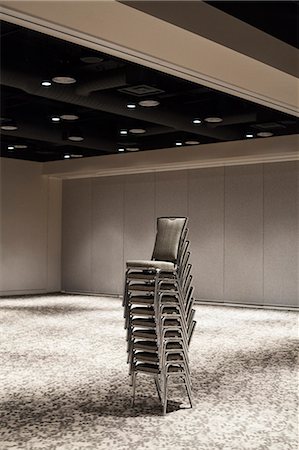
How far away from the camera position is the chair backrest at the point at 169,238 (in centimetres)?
563

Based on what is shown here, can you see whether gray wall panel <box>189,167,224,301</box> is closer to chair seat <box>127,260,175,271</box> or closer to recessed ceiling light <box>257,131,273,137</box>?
recessed ceiling light <box>257,131,273,137</box>

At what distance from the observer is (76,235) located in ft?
57.7

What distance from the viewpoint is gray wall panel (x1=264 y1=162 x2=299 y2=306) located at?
1366 cm

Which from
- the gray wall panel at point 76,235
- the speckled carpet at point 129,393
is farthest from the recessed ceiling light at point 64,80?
the gray wall panel at point 76,235

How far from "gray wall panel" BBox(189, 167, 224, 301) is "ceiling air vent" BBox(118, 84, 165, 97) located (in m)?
5.21

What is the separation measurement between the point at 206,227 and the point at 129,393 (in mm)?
9211

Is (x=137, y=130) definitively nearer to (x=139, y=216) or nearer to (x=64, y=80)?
(x=139, y=216)

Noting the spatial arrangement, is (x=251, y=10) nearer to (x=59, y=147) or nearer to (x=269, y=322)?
(x=269, y=322)

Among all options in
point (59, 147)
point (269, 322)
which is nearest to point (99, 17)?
point (269, 322)

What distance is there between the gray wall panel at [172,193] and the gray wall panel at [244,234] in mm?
1178

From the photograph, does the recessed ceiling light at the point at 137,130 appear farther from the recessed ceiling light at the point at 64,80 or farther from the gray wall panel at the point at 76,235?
the gray wall panel at the point at 76,235

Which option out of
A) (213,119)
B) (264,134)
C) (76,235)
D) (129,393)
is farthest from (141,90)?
(76,235)

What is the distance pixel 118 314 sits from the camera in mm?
12688

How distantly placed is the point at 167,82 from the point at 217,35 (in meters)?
2.86
